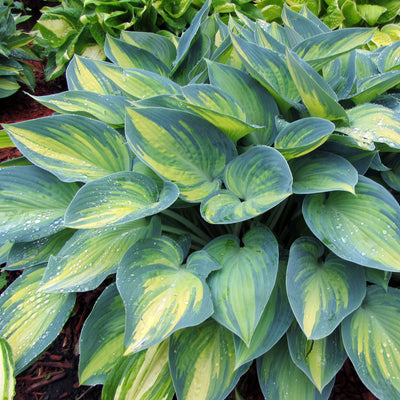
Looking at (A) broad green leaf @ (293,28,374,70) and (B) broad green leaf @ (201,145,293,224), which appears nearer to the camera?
(B) broad green leaf @ (201,145,293,224)

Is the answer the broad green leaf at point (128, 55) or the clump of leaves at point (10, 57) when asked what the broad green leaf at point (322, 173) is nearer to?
the broad green leaf at point (128, 55)

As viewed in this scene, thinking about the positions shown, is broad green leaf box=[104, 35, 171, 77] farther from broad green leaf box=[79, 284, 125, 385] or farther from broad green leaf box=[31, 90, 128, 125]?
broad green leaf box=[79, 284, 125, 385]

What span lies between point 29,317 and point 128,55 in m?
1.02

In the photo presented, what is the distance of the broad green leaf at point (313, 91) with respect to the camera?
3.11ft

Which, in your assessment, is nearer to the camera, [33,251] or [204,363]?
[204,363]

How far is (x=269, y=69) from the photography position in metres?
1.18

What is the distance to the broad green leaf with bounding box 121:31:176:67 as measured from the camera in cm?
158

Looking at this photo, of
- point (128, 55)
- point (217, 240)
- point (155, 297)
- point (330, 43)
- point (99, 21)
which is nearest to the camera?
point (155, 297)

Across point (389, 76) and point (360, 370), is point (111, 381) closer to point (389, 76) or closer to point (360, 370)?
point (360, 370)

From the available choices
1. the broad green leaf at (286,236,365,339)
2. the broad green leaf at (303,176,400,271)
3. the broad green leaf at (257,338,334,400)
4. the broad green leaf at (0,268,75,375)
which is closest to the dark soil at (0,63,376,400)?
the broad green leaf at (257,338,334,400)

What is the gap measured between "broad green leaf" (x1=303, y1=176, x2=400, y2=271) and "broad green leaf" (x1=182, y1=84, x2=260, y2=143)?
0.28 metres

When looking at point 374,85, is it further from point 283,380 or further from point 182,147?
point 283,380

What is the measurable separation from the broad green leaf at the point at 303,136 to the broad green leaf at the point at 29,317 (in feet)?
2.51

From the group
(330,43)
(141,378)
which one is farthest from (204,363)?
(330,43)
